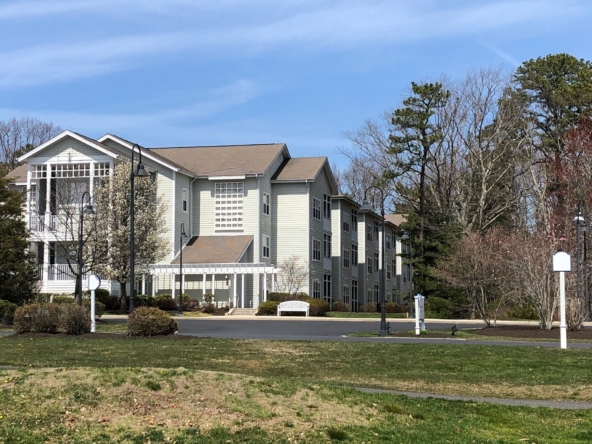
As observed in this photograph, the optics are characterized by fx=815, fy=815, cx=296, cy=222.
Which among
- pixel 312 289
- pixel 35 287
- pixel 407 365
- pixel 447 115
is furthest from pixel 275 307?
pixel 407 365

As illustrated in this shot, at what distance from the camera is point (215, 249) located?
50.4 meters

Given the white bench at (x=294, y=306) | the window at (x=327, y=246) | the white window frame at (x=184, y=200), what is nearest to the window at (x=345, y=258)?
the window at (x=327, y=246)

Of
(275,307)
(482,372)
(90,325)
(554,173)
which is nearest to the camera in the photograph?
(482,372)

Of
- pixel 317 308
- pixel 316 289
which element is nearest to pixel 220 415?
pixel 317 308

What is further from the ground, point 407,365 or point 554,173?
point 554,173

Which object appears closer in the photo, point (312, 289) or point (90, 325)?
point (90, 325)

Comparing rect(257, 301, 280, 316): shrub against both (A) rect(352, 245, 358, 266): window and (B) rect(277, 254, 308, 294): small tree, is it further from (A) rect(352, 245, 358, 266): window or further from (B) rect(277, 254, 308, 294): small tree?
(A) rect(352, 245, 358, 266): window

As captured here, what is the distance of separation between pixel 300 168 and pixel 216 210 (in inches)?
266

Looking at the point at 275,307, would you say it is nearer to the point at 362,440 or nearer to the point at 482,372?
the point at 482,372

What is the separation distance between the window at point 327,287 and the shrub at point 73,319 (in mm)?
33320

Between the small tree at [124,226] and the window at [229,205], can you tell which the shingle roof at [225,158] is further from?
the small tree at [124,226]

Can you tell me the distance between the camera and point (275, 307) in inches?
1762

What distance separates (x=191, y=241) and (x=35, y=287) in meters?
15.2

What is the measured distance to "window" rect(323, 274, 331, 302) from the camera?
57250mm
